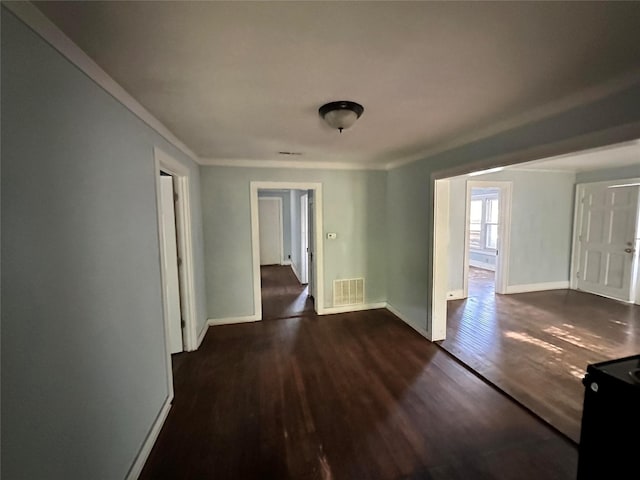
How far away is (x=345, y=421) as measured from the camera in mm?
2127

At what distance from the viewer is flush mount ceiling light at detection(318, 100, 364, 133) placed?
184 cm

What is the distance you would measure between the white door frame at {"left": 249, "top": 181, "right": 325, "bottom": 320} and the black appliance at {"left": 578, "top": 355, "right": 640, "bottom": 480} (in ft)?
10.7

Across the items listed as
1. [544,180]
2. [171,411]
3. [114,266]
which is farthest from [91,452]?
[544,180]

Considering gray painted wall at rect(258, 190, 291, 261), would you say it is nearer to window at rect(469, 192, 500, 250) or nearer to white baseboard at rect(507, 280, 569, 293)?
window at rect(469, 192, 500, 250)

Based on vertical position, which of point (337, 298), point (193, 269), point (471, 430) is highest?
point (193, 269)

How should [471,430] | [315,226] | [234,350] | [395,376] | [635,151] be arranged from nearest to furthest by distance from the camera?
[471,430], [395,376], [234,350], [635,151], [315,226]

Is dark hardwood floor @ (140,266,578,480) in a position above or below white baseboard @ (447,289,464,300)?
below

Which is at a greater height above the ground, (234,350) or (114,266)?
(114,266)

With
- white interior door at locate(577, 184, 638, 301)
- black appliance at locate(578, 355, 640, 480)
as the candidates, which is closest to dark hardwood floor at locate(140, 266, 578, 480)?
black appliance at locate(578, 355, 640, 480)

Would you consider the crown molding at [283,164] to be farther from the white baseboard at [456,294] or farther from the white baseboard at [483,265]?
the white baseboard at [483,265]

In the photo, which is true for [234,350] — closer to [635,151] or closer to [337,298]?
[337,298]

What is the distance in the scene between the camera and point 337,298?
4395 millimetres

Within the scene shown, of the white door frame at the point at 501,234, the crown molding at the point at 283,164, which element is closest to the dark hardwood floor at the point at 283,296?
the crown molding at the point at 283,164

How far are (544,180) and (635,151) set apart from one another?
1.77m
